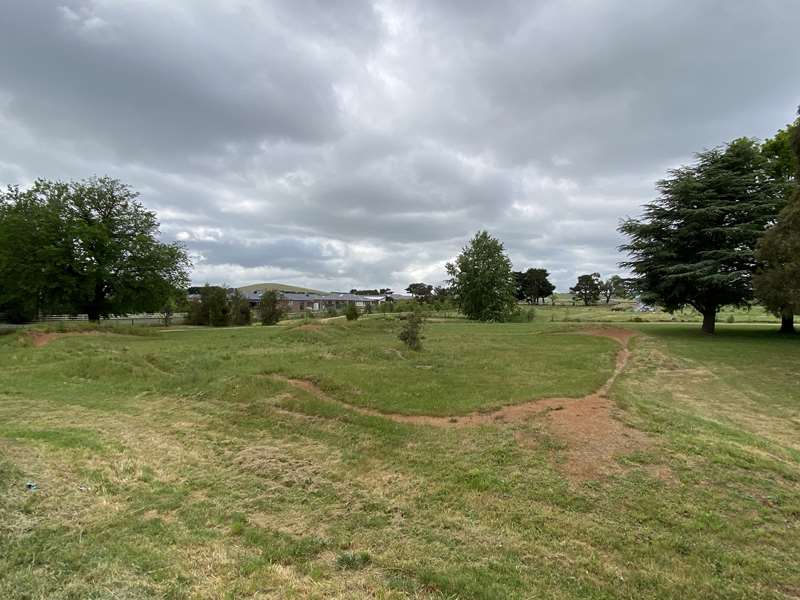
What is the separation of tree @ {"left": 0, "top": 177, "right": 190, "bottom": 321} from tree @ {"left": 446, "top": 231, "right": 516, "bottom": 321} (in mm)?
32052

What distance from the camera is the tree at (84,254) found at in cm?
2431

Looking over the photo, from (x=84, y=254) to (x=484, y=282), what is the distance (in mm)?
38996

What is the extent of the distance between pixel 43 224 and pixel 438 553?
3260 cm

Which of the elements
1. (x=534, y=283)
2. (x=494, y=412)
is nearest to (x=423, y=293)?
(x=534, y=283)

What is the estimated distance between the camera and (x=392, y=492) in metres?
4.86

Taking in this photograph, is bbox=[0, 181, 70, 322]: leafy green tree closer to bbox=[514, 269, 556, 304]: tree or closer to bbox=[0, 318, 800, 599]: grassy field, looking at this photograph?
bbox=[0, 318, 800, 599]: grassy field

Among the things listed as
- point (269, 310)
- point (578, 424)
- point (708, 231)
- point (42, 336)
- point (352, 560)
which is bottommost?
point (352, 560)

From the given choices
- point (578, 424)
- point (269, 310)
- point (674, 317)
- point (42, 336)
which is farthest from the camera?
point (674, 317)

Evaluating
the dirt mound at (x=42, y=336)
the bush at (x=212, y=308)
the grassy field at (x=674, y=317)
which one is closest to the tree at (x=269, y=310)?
the bush at (x=212, y=308)

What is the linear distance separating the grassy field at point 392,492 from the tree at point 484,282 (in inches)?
1464

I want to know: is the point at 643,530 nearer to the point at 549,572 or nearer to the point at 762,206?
the point at 549,572

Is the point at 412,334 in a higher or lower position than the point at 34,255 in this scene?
lower

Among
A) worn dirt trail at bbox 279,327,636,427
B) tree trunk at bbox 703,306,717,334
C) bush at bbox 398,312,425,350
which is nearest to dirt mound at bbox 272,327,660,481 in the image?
worn dirt trail at bbox 279,327,636,427

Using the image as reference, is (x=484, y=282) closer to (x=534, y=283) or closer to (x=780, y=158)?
(x=780, y=158)
